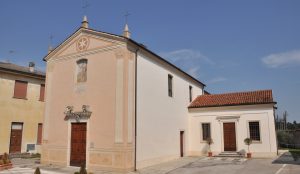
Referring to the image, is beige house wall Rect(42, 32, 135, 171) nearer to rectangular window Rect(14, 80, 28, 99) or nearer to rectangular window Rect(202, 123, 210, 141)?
rectangular window Rect(14, 80, 28, 99)

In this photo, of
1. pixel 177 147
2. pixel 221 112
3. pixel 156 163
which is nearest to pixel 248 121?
pixel 221 112

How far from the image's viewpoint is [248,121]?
20.4m

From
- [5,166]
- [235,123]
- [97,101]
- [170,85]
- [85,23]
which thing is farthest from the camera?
[235,123]

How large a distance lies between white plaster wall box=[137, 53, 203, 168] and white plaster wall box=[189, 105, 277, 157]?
3.32 ft

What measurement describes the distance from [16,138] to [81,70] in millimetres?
9909

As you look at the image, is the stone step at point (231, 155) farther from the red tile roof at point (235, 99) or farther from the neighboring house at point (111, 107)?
the red tile roof at point (235, 99)

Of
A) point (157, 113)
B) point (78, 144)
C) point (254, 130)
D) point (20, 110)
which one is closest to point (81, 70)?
point (78, 144)

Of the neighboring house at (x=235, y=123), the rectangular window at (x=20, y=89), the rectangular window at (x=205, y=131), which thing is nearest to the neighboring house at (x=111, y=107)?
the neighboring house at (x=235, y=123)

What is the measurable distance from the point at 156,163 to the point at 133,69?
5.87 metres

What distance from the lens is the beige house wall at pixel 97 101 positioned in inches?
556

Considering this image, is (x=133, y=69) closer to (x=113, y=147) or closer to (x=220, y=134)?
(x=113, y=147)

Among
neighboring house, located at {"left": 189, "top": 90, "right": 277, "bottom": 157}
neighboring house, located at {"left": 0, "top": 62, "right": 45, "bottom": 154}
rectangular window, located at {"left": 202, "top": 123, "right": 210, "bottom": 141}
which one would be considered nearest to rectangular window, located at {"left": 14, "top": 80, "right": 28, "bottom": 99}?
neighboring house, located at {"left": 0, "top": 62, "right": 45, "bottom": 154}

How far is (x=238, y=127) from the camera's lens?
20641 millimetres

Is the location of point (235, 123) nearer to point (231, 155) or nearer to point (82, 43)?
point (231, 155)
